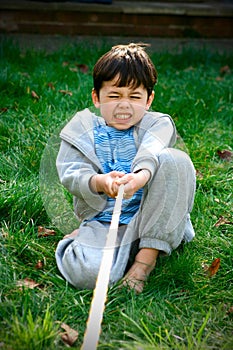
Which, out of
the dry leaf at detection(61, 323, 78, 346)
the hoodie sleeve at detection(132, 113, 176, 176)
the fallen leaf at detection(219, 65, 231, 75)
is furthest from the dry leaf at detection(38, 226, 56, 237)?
the fallen leaf at detection(219, 65, 231, 75)

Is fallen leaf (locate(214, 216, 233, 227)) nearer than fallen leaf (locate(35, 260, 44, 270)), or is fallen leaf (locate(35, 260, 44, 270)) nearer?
fallen leaf (locate(35, 260, 44, 270))

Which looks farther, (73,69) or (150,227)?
(73,69)

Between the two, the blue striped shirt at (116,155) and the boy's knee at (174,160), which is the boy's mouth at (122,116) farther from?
the boy's knee at (174,160)

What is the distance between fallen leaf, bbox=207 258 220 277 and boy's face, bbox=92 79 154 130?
1.93ft

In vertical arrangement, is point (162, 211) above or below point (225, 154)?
above

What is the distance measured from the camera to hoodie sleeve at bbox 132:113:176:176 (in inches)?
84.2

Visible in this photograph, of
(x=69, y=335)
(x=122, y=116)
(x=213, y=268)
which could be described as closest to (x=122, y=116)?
(x=122, y=116)

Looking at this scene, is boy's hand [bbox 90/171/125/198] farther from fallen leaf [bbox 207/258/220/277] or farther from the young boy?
fallen leaf [bbox 207/258/220/277]

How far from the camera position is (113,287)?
6.88ft

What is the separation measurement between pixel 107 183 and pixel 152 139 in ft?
0.95

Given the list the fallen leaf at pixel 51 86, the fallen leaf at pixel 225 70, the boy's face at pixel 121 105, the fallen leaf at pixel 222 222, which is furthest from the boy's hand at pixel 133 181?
the fallen leaf at pixel 225 70

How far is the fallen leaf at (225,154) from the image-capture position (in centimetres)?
330

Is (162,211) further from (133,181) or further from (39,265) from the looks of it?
(39,265)

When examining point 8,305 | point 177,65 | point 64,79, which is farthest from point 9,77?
point 8,305
